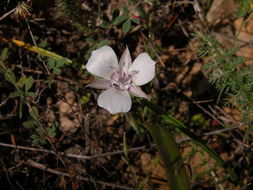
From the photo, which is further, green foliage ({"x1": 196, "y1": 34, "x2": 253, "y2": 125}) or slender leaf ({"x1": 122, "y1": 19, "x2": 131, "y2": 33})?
slender leaf ({"x1": 122, "y1": 19, "x2": 131, "y2": 33})

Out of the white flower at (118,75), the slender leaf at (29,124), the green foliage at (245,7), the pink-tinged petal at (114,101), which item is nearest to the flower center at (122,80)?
the white flower at (118,75)

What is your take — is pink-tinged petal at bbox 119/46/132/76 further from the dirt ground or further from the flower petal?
the dirt ground

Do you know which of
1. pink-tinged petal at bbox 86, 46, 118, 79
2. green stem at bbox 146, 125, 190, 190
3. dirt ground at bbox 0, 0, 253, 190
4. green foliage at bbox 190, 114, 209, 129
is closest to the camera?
green stem at bbox 146, 125, 190, 190

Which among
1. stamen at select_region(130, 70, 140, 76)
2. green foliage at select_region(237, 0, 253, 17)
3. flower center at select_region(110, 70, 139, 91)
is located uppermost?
green foliage at select_region(237, 0, 253, 17)

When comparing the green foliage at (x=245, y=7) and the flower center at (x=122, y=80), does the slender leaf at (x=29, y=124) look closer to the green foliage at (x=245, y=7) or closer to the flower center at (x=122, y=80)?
the flower center at (x=122, y=80)

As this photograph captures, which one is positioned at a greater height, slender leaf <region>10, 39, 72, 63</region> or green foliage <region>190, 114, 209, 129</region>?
slender leaf <region>10, 39, 72, 63</region>

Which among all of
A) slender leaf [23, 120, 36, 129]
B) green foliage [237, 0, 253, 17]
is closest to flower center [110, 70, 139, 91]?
slender leaf [23, 120, 36, 129]
